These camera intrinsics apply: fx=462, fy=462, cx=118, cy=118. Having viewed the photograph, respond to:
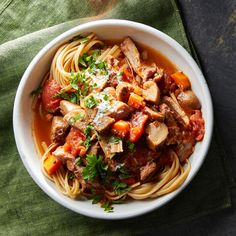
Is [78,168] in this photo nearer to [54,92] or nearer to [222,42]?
[54,92]

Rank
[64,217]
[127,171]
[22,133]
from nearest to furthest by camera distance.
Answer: [127,171] → [22,133] → [64,217]

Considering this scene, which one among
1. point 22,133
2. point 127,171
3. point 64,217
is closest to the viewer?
point 127,171

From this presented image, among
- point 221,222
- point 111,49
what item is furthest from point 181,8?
point 221,222

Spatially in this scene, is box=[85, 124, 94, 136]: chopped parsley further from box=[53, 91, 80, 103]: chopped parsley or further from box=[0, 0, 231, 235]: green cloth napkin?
box=[0, 0, 231, 235]: green cloth napkin

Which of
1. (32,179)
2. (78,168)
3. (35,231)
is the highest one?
(78,168)

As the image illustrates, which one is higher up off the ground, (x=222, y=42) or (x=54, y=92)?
(x=54, y=92)

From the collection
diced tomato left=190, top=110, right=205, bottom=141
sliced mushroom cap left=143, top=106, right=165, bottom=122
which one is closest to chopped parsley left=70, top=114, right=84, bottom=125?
sliced mushroom cap left=143, top=106, right=165, bottom=122

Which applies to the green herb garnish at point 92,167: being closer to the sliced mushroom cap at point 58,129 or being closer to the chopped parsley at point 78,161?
the chopped parsley at point 78,161

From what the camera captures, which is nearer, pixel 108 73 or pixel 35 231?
pixel 108 73
